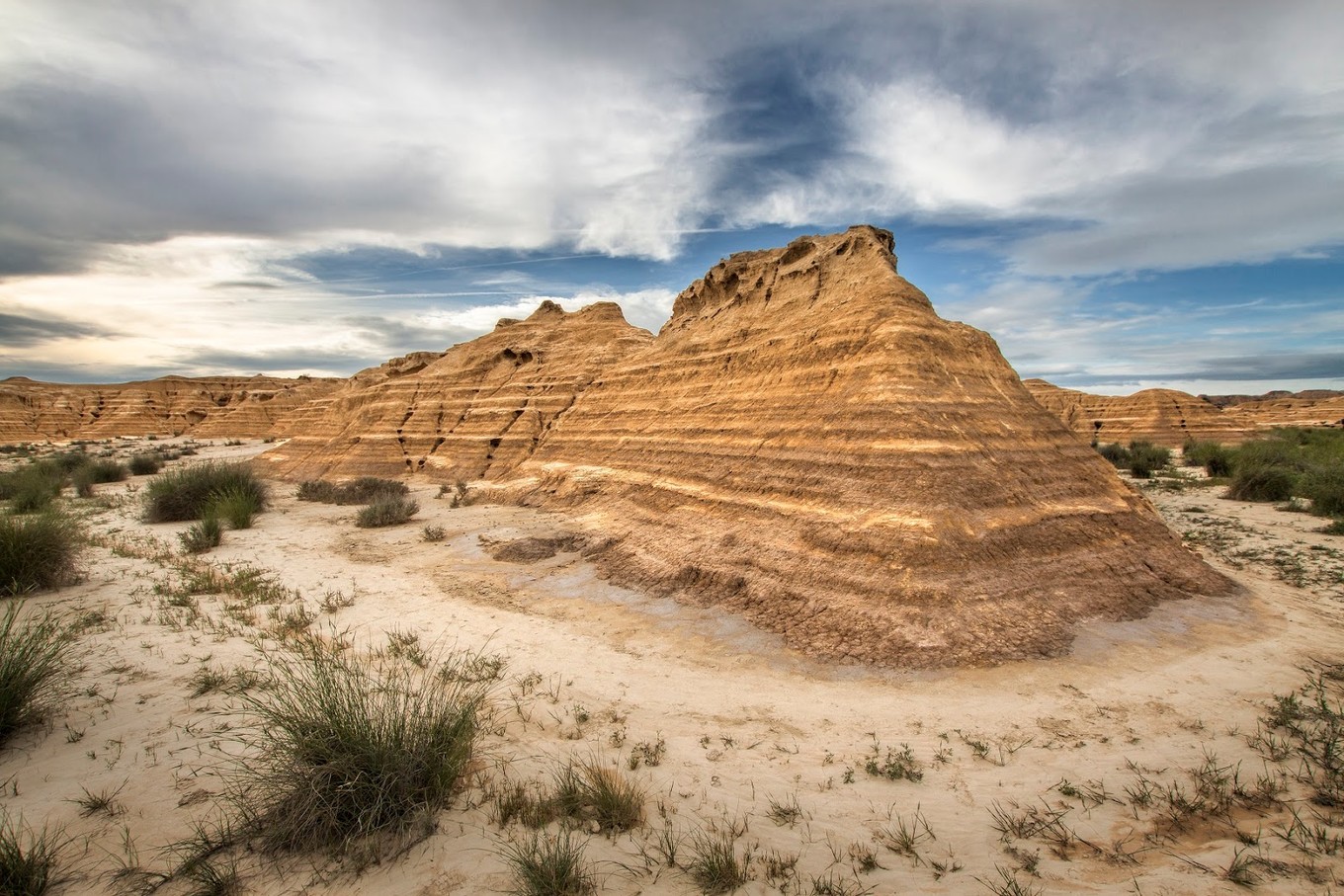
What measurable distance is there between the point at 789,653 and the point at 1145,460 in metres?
30.0

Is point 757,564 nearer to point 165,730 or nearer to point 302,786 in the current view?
point 302,786

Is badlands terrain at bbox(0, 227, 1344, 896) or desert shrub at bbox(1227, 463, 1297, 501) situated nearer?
badlands terrain at bbox(0, 227, 1344, 896)

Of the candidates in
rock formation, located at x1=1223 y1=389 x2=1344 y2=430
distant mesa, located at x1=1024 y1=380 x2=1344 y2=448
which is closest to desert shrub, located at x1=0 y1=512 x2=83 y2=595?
distant mesa, located at x1=1024 y1=380 x2=1344 y2=448

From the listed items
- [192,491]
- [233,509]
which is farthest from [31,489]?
[233,509]

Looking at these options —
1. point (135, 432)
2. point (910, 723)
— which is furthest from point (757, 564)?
point (135, 432)

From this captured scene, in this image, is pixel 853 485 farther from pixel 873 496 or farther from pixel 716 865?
pixel 716 865

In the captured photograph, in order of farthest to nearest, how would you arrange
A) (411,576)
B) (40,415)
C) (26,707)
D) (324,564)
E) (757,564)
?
(40,415) → (324,564) → (411,576) → (757,564) → (26,707)

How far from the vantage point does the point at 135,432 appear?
54.8 metres

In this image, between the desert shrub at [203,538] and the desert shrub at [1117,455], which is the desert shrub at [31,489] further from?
the desert shrub at [1117,455]

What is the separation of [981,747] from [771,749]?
1804mm

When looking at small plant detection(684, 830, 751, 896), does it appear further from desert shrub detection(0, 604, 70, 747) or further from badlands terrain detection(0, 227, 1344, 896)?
desert shrub detection(0, 604, 70, 747)

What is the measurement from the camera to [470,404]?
2495cm

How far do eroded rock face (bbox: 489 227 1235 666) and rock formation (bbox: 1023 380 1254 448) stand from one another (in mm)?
32073

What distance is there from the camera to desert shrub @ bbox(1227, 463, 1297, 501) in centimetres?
1738
